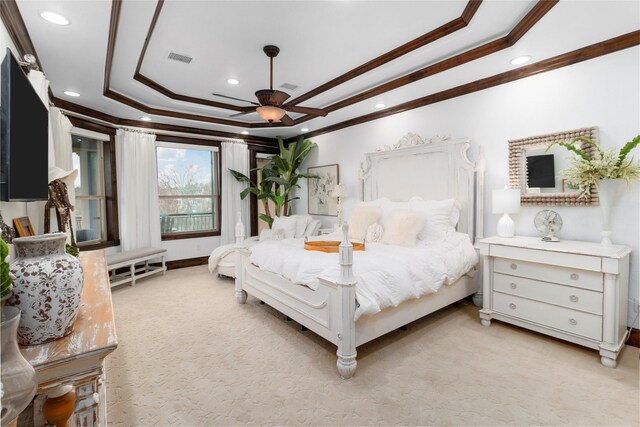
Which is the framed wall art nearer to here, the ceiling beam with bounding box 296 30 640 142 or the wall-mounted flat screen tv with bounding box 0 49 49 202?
the ceiling beam with bounding box 296 30 640 142

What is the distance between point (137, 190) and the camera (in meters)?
4.88

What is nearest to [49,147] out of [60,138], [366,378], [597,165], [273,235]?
[60,138]

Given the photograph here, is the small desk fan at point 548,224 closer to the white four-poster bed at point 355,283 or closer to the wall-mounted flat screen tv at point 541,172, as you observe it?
the wall-mounted flat screen tv at point 541,172

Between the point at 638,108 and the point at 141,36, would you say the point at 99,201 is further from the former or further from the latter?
the point at 638,108

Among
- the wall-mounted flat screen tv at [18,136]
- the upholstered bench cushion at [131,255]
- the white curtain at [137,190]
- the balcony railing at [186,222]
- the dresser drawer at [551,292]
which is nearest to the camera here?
the wall-mounted flat screen tv at [18,136]

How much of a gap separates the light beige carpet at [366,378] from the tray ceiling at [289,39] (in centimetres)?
253

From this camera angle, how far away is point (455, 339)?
8.80 ft

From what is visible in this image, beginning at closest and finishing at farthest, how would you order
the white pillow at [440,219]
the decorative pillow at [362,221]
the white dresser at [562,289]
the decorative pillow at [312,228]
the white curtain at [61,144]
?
1. the white dresser at [562,289]
2. the white curtain at [61,144]
3. the white pillow at [440,219]
4. the decorative pillow at [362,221]
5. the decorative pillow at [312,228]

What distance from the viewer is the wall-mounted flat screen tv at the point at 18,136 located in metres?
1.24

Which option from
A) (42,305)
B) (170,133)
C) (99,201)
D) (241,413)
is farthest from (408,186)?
(99,201)

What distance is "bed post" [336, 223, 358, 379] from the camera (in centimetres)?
212

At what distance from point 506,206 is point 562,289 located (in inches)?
33.3

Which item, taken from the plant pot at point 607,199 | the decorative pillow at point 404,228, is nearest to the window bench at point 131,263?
the decorative pillow at point 404,228

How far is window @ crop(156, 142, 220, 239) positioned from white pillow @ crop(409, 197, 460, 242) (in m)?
4.09
